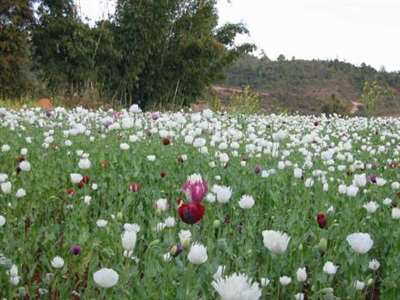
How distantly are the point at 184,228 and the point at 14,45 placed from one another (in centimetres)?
1848

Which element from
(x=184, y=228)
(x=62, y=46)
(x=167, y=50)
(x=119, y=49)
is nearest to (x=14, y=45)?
(x=62, y=46)

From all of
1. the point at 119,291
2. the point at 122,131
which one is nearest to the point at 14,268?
the point at 119,291

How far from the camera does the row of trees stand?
1953cm

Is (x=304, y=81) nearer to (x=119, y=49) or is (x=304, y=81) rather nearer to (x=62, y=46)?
(x=119, y=49)

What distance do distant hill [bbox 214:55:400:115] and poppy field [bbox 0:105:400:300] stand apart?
32.7 meters

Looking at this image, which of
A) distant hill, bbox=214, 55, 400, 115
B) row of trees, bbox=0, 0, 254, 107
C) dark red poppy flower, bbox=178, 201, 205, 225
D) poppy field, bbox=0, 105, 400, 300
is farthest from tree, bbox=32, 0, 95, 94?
distant hill, bbox=214, 55, 400, 115

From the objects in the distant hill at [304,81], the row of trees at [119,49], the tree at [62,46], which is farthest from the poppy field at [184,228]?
the distant hill at [304,81]

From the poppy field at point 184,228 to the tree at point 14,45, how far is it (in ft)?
50.1

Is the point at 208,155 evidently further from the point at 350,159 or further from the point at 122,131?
the point at 122,131

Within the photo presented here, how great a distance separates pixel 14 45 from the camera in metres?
20.0

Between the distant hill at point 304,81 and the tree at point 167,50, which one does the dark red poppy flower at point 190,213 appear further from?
the distant hill at point 304,81

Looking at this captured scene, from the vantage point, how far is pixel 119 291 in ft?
7.11

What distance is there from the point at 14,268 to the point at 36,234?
78 cm

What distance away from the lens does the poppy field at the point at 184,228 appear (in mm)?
2195
